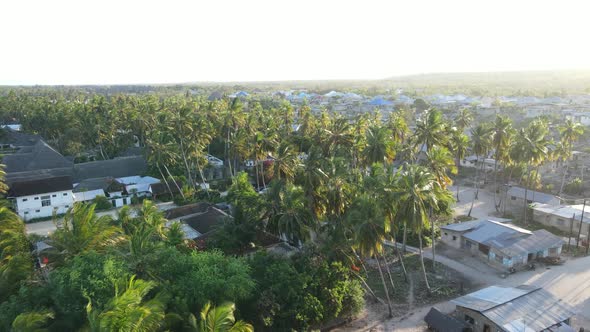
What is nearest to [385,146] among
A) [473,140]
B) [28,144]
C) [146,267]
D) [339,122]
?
[339,122]

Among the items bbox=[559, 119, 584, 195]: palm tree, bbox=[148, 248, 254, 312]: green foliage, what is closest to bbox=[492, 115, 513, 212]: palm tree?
bbox=[559, 119, 584, 195]: palm tree

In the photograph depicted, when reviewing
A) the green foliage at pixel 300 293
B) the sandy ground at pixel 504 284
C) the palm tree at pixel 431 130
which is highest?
the palm tree at pixel 431 130

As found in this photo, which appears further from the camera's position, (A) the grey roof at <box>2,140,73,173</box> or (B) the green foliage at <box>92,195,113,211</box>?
(A) the grey roof at <box>2,140,73,173</box>

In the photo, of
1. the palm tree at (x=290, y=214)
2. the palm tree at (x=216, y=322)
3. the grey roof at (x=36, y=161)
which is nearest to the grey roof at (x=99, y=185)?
the grey roof at (x=36, y=161)

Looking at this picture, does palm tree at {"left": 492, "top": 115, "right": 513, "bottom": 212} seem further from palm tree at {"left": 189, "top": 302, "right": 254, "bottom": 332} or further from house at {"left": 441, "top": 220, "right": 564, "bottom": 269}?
palm tree at {"left": 189, "top": 302, "right": 254, "bottom": 332}

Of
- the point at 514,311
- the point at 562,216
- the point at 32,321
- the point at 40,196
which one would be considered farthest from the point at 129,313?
the point at 562,216

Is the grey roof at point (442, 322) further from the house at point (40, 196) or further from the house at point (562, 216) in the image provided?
the house at point (40, 196)
